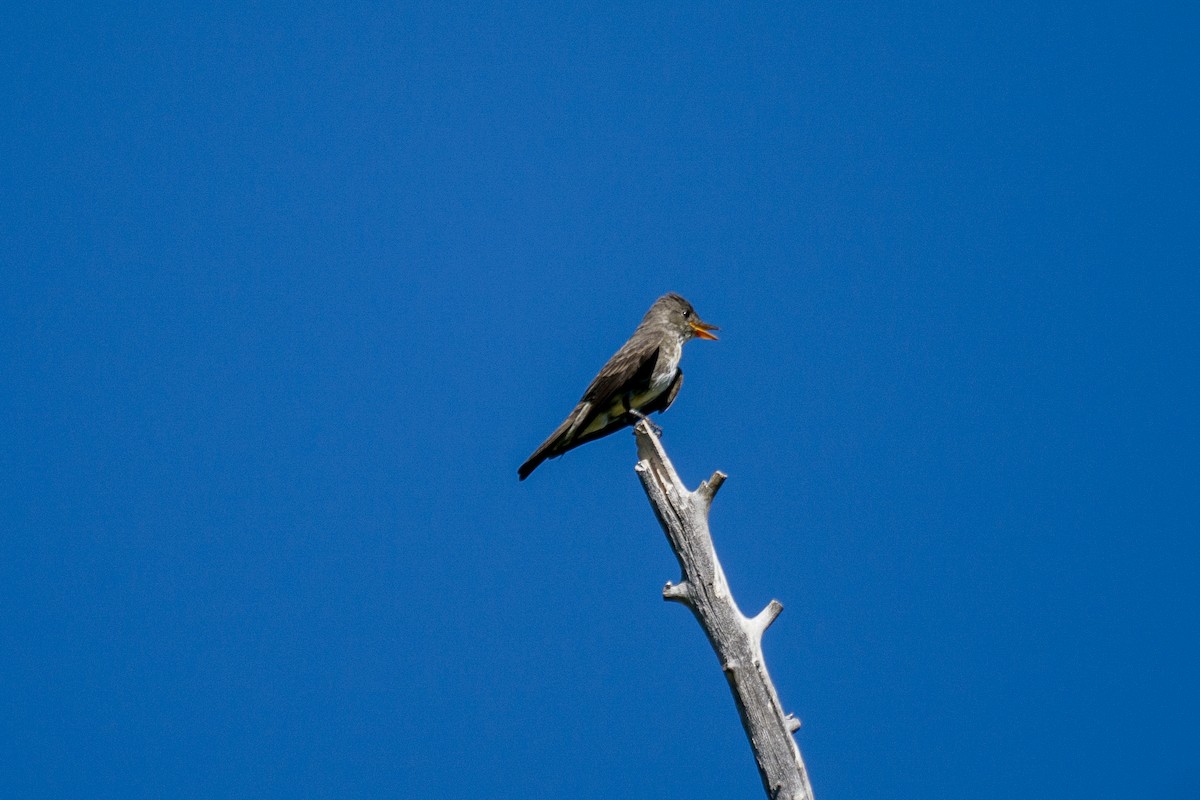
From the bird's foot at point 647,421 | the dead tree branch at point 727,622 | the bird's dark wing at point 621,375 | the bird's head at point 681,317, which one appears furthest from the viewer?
the bird's head at point 681,317

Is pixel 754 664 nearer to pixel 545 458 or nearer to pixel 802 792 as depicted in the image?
pixel 802 792

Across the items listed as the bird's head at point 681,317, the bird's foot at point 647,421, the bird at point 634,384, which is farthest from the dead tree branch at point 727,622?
the bird's head at point 681,317

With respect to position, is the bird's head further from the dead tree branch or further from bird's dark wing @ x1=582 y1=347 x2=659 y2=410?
the dead tree branch

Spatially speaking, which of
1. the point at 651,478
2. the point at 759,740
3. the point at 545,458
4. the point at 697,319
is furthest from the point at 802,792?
the point at 697,319

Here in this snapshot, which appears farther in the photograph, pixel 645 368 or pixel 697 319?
pixel 697 319

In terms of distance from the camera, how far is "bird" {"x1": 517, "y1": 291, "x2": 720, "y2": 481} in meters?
9.28

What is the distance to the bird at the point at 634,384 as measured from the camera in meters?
9.28

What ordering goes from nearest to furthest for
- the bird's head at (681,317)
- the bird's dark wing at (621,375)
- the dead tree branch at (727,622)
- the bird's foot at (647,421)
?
1. the dead tree branch at (727,622)
2. the bird's foot at (647,421)
3. the bird's dark wing at (621,375)
4. the bird's head at (681,317)

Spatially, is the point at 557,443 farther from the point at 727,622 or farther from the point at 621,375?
the point at 727,622

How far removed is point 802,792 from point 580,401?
3.89m

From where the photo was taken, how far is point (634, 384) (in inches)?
380

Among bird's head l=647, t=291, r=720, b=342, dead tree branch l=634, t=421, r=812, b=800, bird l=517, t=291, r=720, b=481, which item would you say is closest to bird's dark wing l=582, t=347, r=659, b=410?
bird l=517, t=291, r=720, b=481

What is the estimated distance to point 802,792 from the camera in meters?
6.48

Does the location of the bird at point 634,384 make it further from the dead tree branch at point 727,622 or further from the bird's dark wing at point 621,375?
the dead tree branch at point 727,622
